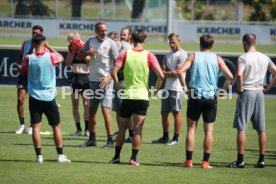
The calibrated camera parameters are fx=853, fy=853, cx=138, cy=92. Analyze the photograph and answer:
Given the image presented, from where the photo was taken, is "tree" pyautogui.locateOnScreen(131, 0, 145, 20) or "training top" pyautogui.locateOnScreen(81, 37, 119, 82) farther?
"tree" pyautogui.locateOnScreen(131, 0, 145, 20)

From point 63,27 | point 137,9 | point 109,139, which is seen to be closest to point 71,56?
point 109,139

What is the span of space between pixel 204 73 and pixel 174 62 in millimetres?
3160

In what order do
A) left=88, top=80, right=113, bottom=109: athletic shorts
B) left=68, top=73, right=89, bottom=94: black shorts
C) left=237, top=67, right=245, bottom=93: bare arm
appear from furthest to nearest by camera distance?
left=68, top=73, right=89, bottom=94: black shorts
left=88, top=80, right=113, bottom=109: athletic shorts
left=237, top=67, right=245, bottom=93: bare arm

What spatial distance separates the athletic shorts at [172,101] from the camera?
52.6ft

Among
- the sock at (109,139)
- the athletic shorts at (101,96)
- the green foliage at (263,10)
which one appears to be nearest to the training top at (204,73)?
the athletic shorts at (101,96)

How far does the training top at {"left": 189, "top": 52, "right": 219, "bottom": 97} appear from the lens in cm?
1275

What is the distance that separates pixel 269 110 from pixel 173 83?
6.43 meters

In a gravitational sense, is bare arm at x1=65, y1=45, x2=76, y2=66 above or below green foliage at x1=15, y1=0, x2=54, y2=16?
below

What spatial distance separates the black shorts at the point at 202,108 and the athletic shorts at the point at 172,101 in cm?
315

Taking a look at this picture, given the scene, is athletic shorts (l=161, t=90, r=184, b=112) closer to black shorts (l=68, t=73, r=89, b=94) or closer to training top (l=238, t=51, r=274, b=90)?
black shorts (l=68, t=73, r=89, b=94)

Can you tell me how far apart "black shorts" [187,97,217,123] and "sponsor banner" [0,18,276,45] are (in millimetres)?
→ 31704

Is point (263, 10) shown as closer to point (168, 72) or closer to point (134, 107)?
point (168, 72)

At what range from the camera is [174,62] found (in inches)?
627

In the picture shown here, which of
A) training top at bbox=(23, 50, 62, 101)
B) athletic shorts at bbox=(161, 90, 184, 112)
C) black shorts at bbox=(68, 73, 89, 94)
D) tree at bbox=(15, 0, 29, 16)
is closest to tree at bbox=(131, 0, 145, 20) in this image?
tree at bbox=(15, 0, 29, 16)
